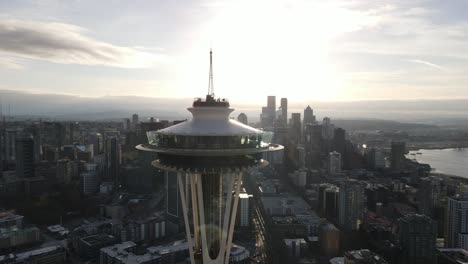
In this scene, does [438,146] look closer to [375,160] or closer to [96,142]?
[375,160]

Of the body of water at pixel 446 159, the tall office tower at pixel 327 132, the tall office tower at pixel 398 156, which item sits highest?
the tall office tower at pixel 327 132

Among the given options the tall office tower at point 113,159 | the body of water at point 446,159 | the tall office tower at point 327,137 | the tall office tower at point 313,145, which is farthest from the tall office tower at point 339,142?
the tall office tower at point 113,159

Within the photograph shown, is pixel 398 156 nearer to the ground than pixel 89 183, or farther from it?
farther from it

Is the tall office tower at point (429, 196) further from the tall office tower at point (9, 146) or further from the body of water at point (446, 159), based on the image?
the tall office tower at point (9, 146)

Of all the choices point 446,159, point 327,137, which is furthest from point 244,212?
point 446,159

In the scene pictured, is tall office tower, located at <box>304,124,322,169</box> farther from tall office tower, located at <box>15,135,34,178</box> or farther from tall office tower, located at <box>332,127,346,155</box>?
tall office tower, located at <box>15,135,34,178</box>

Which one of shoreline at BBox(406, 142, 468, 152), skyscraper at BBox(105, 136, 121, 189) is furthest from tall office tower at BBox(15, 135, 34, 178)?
shoreline at BBox(406, 142, 468, 152)
